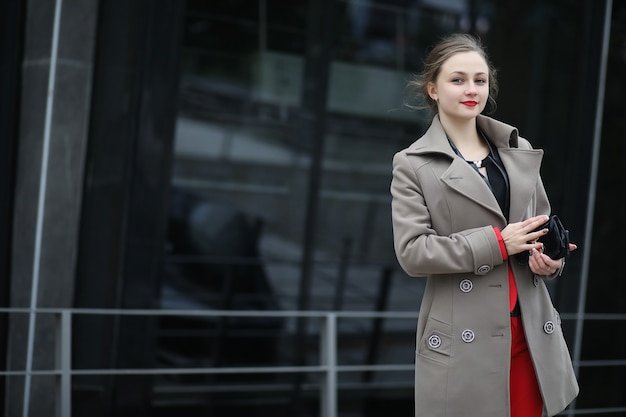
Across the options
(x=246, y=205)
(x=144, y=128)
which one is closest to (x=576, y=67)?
(x=246, y=205)

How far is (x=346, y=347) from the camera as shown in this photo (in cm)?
660

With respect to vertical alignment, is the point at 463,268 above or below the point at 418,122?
below

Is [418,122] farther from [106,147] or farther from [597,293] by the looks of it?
[106,147]

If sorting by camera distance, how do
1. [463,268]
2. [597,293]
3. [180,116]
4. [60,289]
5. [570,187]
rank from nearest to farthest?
[463,268] < [60,289] < [180,116] < [570,187] < [597,293]

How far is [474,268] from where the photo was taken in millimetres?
2350

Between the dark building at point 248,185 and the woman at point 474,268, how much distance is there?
277 centimetres

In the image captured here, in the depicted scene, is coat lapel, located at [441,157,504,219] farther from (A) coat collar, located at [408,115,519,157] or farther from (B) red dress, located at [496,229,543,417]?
(B) red dress, located at [496,229,543,417]

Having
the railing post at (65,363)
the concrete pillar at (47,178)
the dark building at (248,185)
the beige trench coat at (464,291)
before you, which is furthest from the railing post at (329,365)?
the beige trench coat at (464,291)

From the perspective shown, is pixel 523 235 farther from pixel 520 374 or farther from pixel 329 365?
pixel 329 365

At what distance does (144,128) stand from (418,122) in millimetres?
2279

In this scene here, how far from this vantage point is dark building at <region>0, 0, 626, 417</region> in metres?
5.15

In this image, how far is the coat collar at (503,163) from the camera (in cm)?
242

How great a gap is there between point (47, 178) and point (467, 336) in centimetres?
338

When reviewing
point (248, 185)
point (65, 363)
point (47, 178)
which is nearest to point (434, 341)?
point (65, 363)
